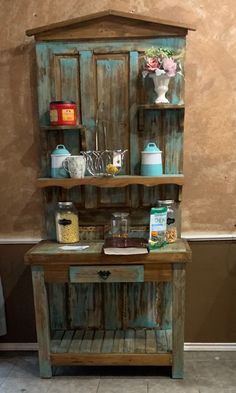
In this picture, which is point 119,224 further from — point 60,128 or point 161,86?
point 161,86

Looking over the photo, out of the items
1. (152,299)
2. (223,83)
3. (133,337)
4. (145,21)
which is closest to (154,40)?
(145,21)

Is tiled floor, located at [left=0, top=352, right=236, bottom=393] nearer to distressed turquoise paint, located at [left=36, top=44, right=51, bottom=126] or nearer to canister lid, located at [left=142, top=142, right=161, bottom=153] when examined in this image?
canister lid, located at [left=142, top=142, right=161, bottom=153]

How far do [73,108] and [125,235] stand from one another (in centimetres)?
85

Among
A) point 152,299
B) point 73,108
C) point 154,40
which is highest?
point 154,40

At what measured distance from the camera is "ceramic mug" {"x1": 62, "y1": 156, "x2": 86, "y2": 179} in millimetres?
2311

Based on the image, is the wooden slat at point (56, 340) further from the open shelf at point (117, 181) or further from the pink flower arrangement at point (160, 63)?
the pink flower arrangement at point (160, 63)

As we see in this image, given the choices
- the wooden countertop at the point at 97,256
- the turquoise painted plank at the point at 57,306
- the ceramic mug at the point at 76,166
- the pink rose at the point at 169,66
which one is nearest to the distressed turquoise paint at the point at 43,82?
the ceramic mug at the point at 76,166

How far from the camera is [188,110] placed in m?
2.44

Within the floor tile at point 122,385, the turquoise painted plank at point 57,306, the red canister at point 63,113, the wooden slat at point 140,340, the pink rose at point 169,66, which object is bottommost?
the floor tile at point 122,385

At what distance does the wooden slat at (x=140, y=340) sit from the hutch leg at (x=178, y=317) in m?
0.20

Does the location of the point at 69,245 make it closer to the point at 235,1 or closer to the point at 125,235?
the point at 125,235

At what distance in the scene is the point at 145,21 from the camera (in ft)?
7.50

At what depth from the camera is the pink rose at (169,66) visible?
220 centimetres

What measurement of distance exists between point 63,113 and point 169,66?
667 millimetres
